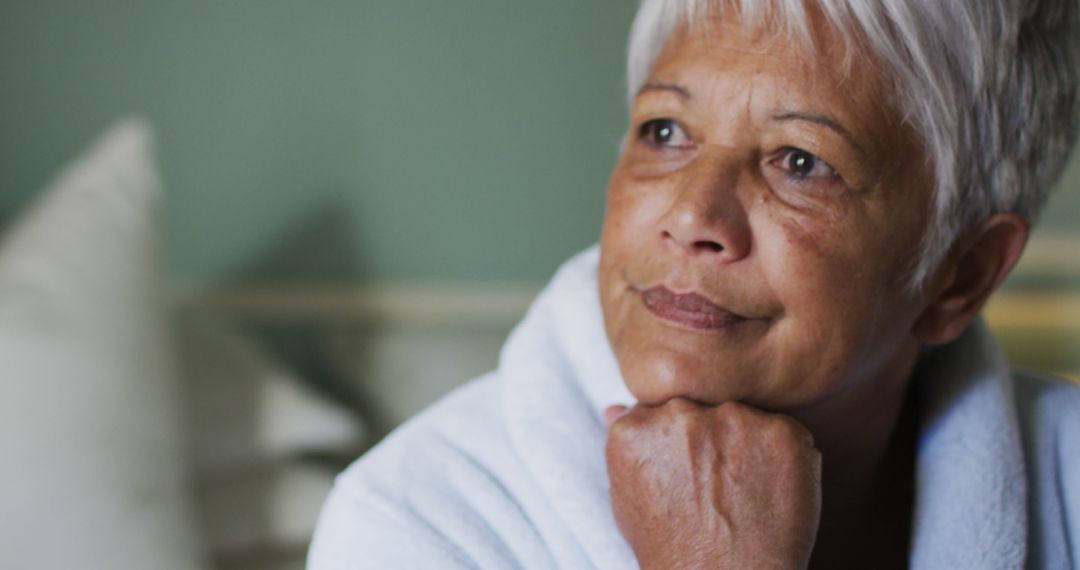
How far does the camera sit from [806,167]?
1.02 metres

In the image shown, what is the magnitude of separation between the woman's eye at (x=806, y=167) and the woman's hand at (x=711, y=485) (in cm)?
21

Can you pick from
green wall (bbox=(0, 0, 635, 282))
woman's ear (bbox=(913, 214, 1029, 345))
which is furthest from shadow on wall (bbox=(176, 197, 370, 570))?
woman's ear (bbox=(913, 214, 1029, 345))

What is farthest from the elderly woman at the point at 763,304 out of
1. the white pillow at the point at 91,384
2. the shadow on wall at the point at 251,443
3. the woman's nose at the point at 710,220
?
the shadow on wall at the point at 251,443

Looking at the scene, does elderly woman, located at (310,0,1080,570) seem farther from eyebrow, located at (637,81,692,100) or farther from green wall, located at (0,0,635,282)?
green wall, located at (0,0,635,282)

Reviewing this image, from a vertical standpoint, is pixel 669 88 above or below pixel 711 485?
above

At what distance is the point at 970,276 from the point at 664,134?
340mm

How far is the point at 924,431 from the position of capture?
47.4 inches

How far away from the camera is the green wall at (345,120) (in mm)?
1797

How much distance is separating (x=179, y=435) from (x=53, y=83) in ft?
2.11

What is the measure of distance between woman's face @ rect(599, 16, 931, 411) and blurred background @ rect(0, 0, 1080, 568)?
791 mm

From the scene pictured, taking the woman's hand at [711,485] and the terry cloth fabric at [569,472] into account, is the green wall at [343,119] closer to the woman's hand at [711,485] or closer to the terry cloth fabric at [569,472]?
the terry cloth fabric at [569,472]

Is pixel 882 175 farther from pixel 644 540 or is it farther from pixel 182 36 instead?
pixel 182 36

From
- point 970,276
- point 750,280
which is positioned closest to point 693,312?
point 750,280

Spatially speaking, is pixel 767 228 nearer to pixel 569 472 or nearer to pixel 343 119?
pixel 569 472
